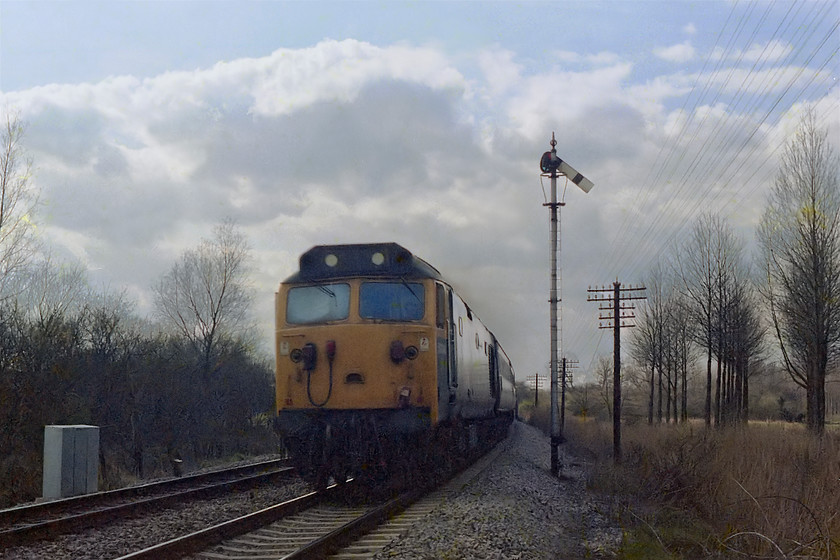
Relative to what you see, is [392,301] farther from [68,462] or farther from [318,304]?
[68,462]

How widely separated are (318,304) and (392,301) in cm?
110

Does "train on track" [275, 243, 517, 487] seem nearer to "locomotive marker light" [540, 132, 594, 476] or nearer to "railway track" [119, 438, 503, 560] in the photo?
"railway track" [119, 438, 503, 560]

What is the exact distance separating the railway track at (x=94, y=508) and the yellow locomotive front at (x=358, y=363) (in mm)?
1840

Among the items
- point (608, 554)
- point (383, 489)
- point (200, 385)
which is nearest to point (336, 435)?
point (383, 489)

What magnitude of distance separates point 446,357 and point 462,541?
13.2ft

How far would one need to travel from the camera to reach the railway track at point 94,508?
759cm

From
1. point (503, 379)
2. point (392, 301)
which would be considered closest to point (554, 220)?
point (503, 379)

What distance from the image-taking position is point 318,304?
10.6 meters

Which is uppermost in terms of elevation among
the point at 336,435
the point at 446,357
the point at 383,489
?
the point at 446,357

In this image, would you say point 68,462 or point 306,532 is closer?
point 306,532

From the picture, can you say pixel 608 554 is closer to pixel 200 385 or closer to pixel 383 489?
pixel 383 489

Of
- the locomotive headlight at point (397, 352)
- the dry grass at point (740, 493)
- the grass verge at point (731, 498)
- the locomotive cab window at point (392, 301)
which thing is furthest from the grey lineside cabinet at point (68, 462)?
the dry grass at point (740, 493)

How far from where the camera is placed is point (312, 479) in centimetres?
1073

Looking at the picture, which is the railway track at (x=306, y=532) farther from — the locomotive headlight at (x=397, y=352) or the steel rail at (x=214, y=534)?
the locomotive headlight at (x=397, y=352)
